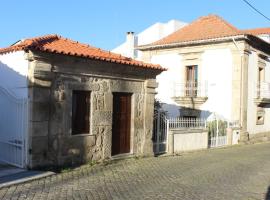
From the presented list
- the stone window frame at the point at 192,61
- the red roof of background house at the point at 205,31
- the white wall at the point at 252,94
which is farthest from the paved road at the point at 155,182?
the red roof of background house at the point at 205,31

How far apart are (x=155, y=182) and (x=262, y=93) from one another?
16254 mm

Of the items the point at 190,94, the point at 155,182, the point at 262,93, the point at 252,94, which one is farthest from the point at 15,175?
the point at 262,93

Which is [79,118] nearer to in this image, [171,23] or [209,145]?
[209,145]

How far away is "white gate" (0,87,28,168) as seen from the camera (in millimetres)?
9344

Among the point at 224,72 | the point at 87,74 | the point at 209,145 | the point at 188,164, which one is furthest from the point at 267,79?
the point at 87,74

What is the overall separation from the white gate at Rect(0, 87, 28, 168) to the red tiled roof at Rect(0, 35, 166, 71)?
49.2 inches

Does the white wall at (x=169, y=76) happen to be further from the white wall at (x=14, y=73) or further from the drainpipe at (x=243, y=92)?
the white wall at (x=14, y=73)

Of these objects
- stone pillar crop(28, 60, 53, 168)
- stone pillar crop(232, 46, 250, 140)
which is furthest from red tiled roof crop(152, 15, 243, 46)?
stone pillar crop(28, 60, 53, 168)

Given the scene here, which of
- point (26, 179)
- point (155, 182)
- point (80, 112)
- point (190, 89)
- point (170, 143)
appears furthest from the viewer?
point (190, 89)

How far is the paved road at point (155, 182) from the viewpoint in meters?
7.50

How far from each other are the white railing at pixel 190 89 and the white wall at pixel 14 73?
13665mm

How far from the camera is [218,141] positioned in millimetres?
17797

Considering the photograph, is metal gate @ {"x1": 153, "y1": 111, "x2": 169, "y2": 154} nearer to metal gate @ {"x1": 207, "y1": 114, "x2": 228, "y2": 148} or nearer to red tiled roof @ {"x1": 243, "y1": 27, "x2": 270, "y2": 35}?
metal gate @ {"x1": 207, "y1": 114, "x2": 228, "y2": 148}

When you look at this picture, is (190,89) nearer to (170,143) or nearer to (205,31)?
(205,31)
